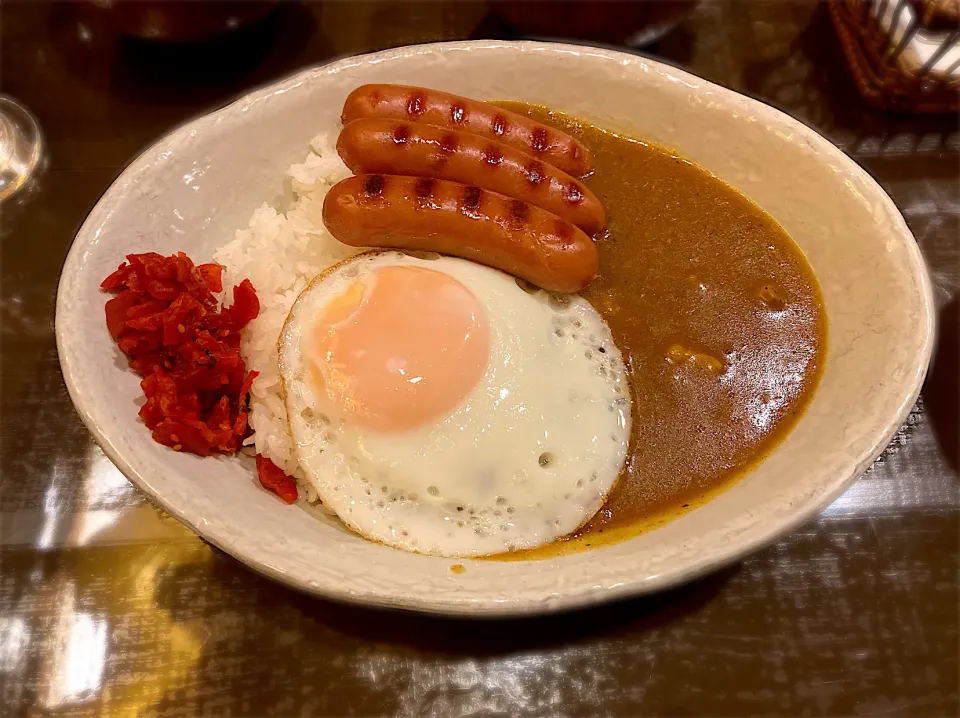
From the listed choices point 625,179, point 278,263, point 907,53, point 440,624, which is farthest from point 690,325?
point 907,53

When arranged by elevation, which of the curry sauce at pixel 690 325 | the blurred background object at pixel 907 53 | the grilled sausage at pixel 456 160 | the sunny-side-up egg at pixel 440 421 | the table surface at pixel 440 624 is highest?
the blurred background object at pixel 907 53

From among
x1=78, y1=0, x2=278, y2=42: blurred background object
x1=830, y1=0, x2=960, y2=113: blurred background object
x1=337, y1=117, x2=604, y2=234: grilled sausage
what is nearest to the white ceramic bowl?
x1=337, y1=117, x2=604, y2=234: grilled sausage

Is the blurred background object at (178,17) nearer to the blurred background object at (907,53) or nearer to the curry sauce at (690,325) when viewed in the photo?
the curry sauce at (690,325)

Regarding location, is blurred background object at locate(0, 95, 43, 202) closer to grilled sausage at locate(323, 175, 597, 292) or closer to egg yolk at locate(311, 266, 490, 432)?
grilled sausage at locate(323, 175, 597, 292)

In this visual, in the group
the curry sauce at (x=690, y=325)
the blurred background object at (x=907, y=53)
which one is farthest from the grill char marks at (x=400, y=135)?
the blurred background object at (x=907, y=53)

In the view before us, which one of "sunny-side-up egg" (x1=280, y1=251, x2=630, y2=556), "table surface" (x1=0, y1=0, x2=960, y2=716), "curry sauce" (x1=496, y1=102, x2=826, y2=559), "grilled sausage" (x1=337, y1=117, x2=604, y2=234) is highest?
"grilled sausage" (x1=337, y1=117, x2=604, y2=234)

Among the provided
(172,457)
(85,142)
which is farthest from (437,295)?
(85,142)

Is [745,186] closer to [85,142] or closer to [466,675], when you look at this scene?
[466,675]
